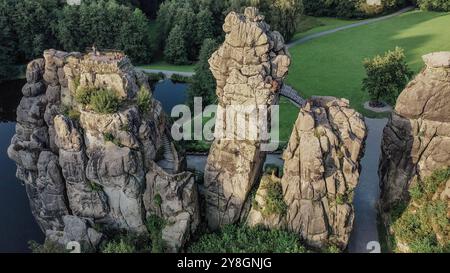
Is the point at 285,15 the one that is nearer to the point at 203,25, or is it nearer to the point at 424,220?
the point at 203,25

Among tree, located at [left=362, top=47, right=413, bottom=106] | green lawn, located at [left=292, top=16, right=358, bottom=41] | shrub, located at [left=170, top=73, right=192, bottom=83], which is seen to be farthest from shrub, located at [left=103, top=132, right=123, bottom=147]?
green lawn, located at [left=292, top=16, right=358, bottom=41]

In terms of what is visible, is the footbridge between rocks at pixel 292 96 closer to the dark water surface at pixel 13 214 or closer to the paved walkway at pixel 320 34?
the paved walkway at pixel 320 34

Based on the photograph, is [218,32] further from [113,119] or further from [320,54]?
[113,119]

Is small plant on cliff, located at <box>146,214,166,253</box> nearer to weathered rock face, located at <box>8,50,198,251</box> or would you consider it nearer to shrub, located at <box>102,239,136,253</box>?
weathered rock face, located at <box>8,50,198,251</box>

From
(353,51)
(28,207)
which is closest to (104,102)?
(28,207)
